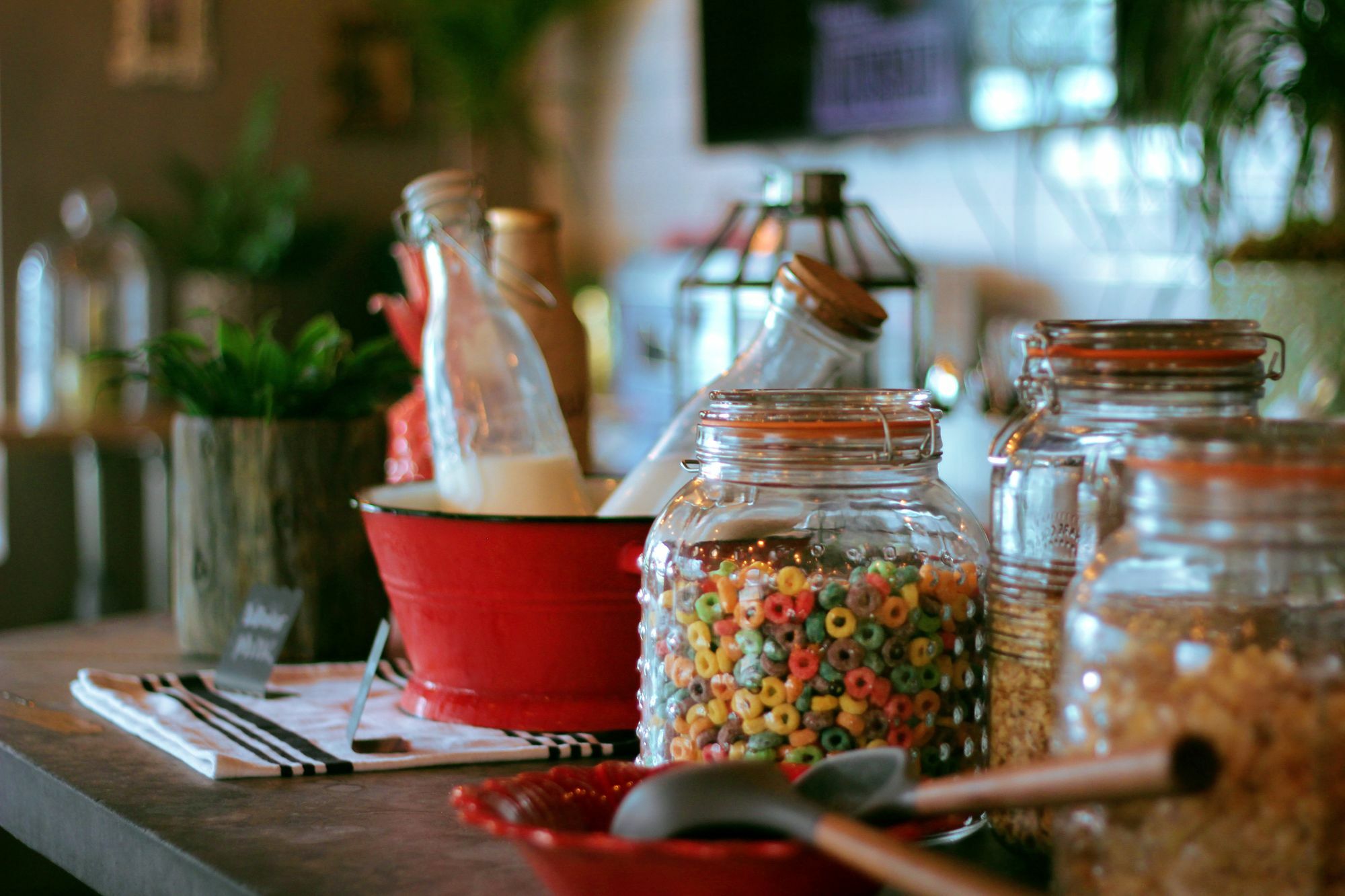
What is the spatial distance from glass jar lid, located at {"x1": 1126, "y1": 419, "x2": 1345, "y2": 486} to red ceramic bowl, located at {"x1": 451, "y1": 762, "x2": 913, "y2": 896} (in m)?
0.18

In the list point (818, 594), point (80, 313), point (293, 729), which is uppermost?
point (80, 313)

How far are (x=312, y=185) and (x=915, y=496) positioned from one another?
3.93 meters

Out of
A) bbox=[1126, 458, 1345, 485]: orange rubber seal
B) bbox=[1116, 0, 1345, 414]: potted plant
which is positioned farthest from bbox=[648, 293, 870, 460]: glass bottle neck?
bbox=[1116, 0, 1345, 414]: potted plant

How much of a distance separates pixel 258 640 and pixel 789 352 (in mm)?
438


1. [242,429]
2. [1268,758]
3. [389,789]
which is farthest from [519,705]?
[1268,758]

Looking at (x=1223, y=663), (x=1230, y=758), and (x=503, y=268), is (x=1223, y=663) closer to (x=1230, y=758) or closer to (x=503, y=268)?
(x=1230, y=758)

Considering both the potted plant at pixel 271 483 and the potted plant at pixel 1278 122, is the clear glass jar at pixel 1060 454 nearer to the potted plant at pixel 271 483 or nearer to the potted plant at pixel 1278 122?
the potted plant at pixel 271 483

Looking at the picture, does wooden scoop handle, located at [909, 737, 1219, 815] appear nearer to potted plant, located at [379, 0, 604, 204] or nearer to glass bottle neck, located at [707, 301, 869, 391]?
glass bottle neck, located at [707, 301, 869, 391]

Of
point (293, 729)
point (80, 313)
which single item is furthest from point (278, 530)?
point (80, 313)

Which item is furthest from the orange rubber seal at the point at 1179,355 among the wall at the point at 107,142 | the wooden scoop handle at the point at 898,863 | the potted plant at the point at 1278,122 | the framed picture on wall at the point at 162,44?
the framed picture on wall at the point at 162,44

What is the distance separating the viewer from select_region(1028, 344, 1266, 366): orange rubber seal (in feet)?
1.88

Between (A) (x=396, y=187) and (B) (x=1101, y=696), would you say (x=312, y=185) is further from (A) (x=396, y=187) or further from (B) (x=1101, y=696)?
(B) (x=1101, y=696)

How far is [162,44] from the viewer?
4008 millimetres

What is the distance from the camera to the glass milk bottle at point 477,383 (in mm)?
905
